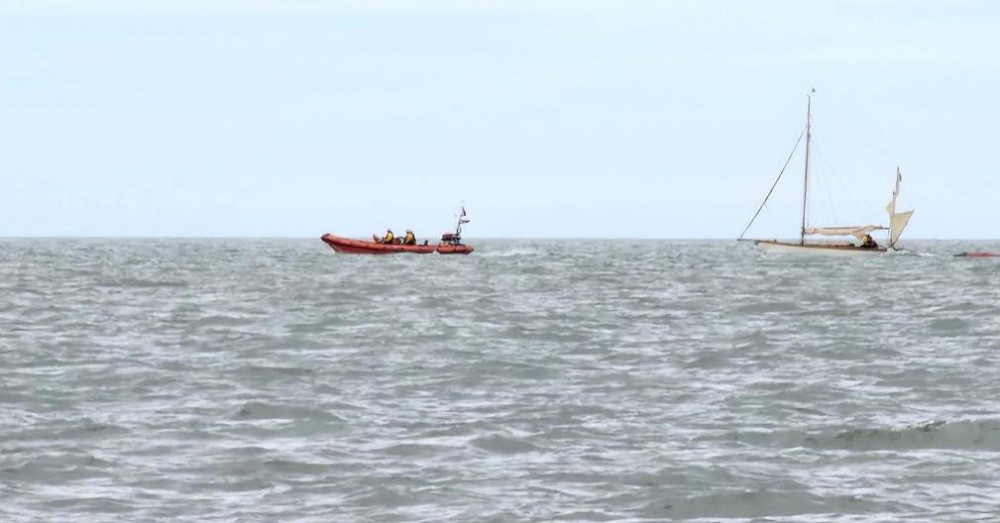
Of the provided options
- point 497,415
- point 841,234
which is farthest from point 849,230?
point 497,415

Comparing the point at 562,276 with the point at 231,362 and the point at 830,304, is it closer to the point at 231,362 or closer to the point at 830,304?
the point at 830,304

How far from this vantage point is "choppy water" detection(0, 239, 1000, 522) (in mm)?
13820

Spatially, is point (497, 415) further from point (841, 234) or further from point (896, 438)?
point (841, 234)

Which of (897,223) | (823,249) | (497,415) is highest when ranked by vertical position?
(897,223)

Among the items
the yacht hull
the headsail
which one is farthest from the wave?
the headsail

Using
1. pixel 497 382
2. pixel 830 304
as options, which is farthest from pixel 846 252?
pixel 497 382

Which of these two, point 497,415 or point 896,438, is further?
point 497,415

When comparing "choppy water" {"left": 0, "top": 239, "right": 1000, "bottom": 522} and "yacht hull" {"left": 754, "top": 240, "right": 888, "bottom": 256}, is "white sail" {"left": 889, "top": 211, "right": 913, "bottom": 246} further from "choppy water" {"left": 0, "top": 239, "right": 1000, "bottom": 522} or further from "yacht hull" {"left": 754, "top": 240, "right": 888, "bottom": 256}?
"choppy water" {"left": 0, "top": 239, "right": 1000, "bottom": 522}

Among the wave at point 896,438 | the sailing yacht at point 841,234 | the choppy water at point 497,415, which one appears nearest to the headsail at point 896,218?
the sailing yacht at point 841,234

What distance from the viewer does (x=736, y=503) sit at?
13.7m

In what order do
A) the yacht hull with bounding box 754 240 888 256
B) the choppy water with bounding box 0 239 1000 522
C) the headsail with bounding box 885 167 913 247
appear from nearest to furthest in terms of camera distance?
1. the choppy water with bounding box 0 239 1000 522
2. the yacht hull with bounding box 754 240 888 256
3. the headsail with bounding box 885 167 913 247

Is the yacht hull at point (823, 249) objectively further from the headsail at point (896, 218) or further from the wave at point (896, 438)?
the wave at point (896, 438)

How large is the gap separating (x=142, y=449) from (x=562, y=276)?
56362mm

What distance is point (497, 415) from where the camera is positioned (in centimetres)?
1930
